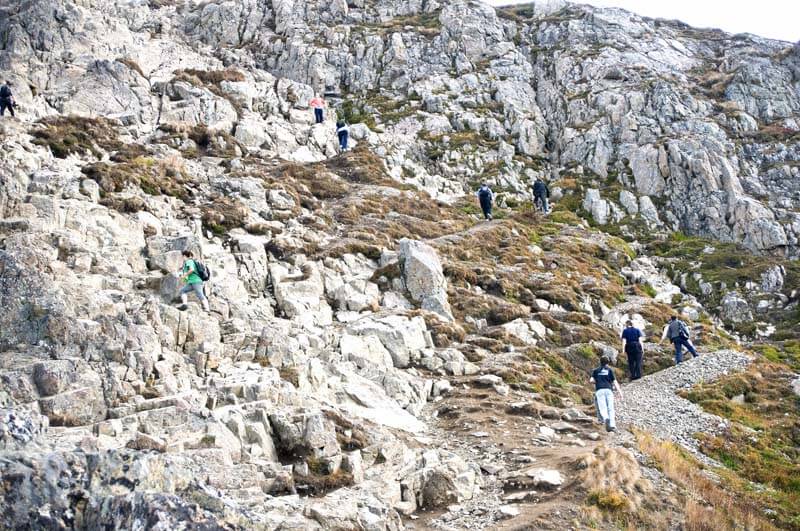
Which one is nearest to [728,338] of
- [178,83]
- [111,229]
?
[111,229]

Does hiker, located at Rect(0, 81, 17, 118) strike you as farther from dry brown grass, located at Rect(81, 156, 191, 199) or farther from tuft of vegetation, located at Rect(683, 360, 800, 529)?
tuft of vegetation, located at Rect(683, 360, 800, 529)

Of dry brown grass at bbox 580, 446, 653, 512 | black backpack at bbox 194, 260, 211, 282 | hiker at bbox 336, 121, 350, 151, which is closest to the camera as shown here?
dry brown grass at bbox 580, 446, 653, 512

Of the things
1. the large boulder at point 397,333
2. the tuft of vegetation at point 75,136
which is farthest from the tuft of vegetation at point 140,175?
the large boulder at point 397,333

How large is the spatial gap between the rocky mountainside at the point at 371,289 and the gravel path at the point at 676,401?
155 millimetres

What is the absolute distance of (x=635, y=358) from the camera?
2380 centimetres

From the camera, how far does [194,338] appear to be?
16203 millimetres

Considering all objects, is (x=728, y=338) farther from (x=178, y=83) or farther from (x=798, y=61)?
(x=798, y=61)

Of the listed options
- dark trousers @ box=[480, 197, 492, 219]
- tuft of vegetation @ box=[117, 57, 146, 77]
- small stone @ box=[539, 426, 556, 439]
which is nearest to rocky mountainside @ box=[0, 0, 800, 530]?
small stone @ box=[539, 426, 556, 439]

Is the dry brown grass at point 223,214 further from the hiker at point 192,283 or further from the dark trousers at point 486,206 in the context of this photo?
the dark trousers at point 486,206

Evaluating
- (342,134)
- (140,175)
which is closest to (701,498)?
(140,175)

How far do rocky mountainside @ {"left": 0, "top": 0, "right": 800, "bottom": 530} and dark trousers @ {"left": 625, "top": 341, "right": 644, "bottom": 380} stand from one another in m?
0.85

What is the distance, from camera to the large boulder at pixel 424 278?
80.2ft

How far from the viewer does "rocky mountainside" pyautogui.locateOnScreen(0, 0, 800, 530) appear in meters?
11.8

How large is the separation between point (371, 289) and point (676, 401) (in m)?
12.7
